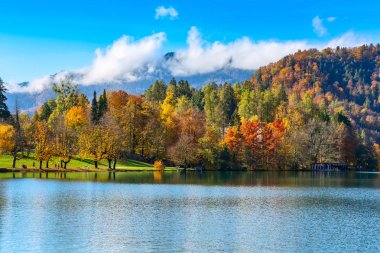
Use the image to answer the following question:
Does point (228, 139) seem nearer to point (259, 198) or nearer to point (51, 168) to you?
point (51, 168)

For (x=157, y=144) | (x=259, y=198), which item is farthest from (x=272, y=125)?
(x=259, y=198)

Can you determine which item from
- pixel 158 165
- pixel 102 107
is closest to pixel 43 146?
pixel 158 165

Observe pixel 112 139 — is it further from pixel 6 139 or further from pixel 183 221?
pixel 183 221

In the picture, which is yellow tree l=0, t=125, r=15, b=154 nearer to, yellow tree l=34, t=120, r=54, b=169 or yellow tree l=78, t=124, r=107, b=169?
yellow tree l=34, t=120, r=54, b=169

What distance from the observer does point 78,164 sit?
15275cm

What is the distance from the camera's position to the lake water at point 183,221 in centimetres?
4384

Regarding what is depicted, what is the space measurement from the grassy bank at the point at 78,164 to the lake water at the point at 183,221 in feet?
178

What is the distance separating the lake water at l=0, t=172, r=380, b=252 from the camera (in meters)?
43.8

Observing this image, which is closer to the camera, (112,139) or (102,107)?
(112,139)

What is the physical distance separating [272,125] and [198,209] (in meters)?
133

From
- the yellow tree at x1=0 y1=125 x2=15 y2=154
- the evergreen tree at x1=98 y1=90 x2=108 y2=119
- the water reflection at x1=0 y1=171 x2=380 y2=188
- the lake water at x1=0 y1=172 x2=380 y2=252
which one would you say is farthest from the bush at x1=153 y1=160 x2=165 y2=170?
the lake water at x1=0 y1=172 x2=380 y2=252

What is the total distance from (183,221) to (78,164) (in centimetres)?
10221

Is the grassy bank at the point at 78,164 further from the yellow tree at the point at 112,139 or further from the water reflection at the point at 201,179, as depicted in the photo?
the water reflection at the point at 201,179

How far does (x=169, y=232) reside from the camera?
1934 inches
